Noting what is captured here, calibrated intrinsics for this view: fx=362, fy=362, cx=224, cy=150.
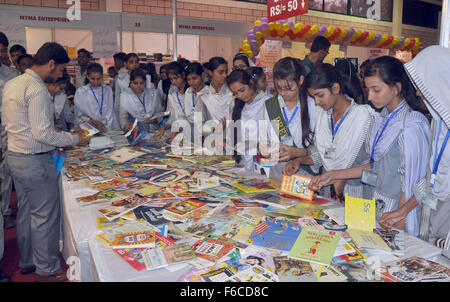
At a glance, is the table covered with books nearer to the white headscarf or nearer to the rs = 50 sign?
the white headscarf

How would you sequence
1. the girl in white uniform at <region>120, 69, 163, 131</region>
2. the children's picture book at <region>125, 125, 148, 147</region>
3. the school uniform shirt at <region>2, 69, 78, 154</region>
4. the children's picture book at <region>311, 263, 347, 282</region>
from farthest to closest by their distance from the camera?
the girl in white uniform at <region>120, 69, 163, 131</region> → the children's picture book at <region>125, 125, 148, 147</region> → the school uniform shirt at <region>2, 69, 78, 154</region> → the children's picture book at <region>311, 263, 347, 282</region>

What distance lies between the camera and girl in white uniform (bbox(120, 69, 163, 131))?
13.0 ft

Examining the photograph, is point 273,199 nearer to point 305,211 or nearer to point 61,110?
point 305,211

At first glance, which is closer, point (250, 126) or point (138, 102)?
point (250, 126)

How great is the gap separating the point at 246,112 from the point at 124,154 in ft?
3.58

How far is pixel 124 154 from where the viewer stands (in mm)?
3061

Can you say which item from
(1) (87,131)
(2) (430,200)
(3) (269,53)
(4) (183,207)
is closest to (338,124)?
(2) (430,200)

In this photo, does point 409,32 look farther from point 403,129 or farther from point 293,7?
point 403,129

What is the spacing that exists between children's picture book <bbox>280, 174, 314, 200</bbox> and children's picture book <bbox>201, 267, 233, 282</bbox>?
0.82 meters

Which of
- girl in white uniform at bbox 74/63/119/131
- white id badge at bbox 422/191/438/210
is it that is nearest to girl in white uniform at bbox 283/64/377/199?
white id badge at bbox 422/191/438/210

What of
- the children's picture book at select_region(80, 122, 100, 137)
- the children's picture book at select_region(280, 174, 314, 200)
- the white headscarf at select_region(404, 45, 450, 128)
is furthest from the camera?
the children's picture book at select_region(80, 122, 100, 137)

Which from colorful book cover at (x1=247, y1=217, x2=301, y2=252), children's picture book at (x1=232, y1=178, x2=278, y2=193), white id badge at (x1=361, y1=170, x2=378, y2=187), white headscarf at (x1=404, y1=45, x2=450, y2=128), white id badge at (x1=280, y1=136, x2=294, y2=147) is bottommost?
colorful book cover at (x1=247, y1=217, x2=301, y2=252)
